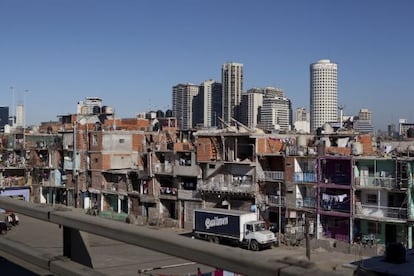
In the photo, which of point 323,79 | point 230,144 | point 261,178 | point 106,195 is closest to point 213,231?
point 261,178

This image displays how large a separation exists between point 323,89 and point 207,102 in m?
28.7

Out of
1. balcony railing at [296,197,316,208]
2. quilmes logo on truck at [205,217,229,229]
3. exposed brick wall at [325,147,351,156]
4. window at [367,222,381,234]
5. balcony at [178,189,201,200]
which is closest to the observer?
window at [367,222,381,234]

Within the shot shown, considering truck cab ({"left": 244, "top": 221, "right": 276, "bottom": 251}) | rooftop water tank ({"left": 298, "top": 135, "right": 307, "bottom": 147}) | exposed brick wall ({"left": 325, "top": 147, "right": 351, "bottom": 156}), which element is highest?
rooftop water tank ({"left": 298, "top": 135, "right": 307, "bottom": 147})

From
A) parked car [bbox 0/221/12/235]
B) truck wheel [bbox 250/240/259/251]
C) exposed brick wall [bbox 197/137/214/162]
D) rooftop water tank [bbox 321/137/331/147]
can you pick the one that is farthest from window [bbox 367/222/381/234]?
parked car [bbox 0/221/12/235]

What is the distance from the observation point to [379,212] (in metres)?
37.3

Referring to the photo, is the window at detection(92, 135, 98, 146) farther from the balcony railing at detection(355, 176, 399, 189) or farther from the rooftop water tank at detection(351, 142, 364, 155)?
the balcony railing at detection(355, 176, 399, 189)


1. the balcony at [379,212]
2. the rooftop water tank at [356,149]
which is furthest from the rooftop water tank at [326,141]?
the balcony at [379,212]

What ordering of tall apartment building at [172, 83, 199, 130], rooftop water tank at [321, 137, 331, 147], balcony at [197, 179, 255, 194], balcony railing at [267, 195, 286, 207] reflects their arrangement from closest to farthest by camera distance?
balcony railing at [267, 195, 286, 207] < rooftop water tank at [321, 137, 331, 147] < balcony at [197, 179, 255, 194] < tall apartment building at [172, 83, 199, 130]

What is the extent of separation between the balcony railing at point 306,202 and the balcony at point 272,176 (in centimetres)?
226

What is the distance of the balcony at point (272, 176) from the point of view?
43.0 metres

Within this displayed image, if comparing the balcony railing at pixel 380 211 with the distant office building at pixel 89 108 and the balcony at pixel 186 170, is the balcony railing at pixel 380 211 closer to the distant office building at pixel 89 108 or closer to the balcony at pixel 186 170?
the balcony at pixel 186 170

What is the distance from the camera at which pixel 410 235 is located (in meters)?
36.0

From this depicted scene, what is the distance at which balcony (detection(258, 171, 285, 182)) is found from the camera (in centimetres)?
4298

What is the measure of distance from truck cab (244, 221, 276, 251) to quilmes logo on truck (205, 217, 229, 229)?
1.68 metres
